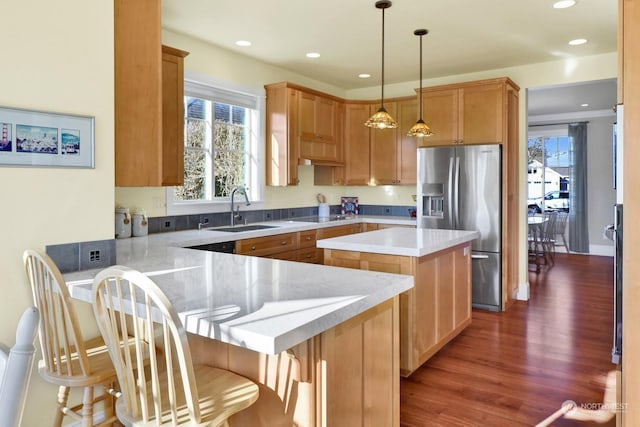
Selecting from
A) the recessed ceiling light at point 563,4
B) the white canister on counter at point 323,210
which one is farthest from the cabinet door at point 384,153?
the recessed ceiling light at point 563,4

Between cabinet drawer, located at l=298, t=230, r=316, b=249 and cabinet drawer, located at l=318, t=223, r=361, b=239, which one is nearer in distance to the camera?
cabinet drawer, located at l=298, t=230, r=316, b=249

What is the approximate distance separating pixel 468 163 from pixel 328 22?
82.4 inches

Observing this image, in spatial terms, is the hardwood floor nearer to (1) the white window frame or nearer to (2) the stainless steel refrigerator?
(2) the stainless steel refrigerator

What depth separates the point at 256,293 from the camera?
1693 mm

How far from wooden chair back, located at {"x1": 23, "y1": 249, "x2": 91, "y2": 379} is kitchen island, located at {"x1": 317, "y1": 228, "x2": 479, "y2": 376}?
1756 millimetres

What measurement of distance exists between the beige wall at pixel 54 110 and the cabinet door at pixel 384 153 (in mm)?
3846

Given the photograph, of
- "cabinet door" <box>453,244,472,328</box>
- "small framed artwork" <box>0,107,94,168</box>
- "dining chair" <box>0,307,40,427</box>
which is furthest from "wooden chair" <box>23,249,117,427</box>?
"cabinet door" <box>453,244,472,328</box>

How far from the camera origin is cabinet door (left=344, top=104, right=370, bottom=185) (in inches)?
224

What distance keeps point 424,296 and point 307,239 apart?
1.71 metres

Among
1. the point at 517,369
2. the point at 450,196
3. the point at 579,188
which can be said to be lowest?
the point at 517,369

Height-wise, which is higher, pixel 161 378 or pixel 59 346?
pixel 59 346

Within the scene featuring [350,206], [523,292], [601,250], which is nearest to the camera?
[523,292]

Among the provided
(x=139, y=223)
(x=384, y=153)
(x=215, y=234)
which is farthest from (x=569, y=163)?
(x=139, y=223)

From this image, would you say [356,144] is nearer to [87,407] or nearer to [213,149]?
[213,149]
